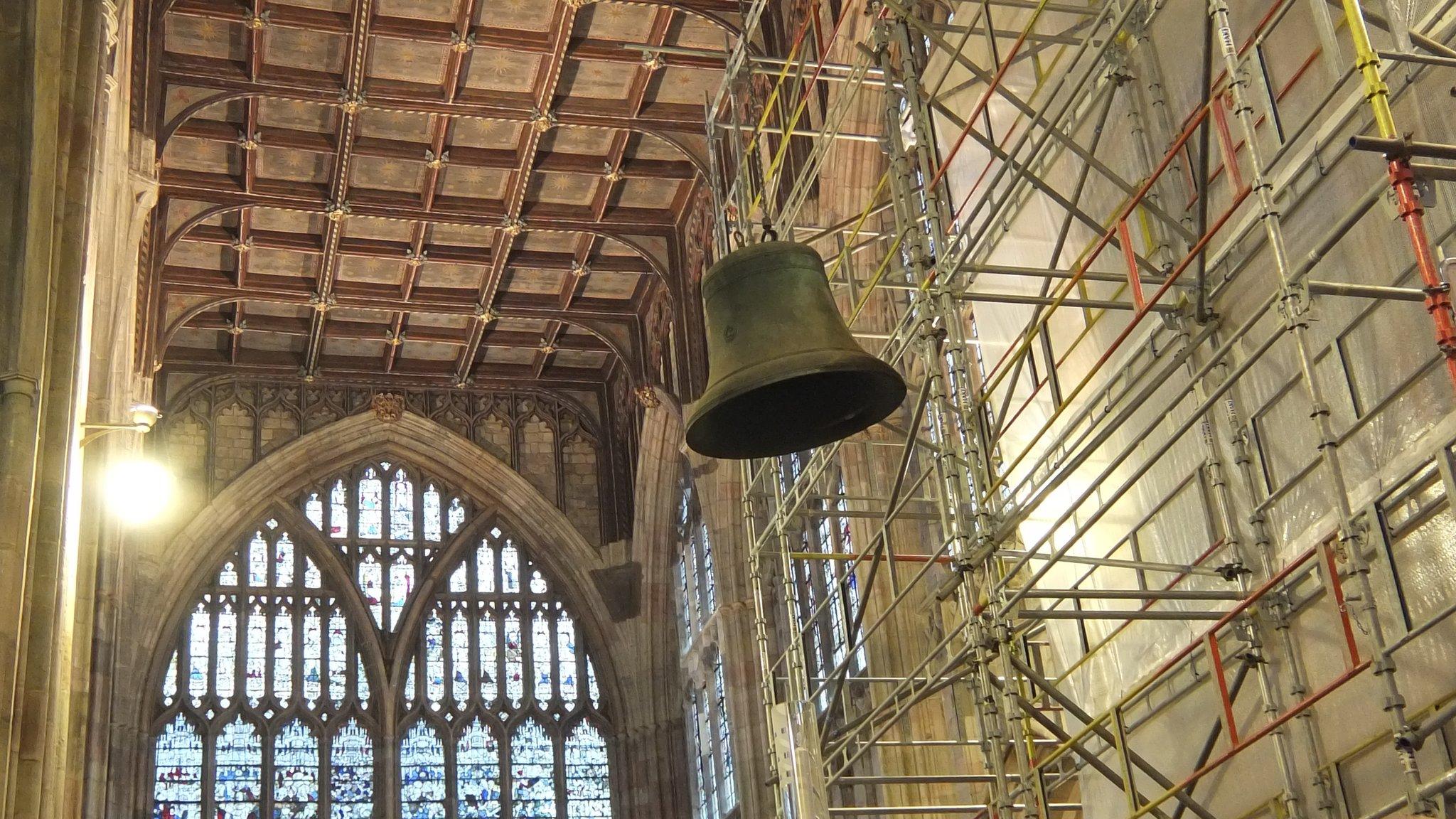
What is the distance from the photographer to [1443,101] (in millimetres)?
6770

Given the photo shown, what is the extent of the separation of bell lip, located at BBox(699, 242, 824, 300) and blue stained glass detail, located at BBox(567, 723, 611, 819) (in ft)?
55.3

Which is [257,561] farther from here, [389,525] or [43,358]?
Result: [43,358]

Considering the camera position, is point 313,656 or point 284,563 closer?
point 313,656

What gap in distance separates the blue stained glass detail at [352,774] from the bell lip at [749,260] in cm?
1666

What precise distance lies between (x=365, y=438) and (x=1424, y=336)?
19.0 metres

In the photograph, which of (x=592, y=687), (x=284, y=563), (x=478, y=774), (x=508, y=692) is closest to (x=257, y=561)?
(x=284, y=563)

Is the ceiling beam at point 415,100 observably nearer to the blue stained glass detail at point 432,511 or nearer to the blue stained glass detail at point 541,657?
the blue stained glass detail at point 432,511

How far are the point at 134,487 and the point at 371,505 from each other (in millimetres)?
10891

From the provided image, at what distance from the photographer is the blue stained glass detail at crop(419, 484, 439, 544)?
24.2 meters

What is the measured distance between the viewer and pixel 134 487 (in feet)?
43.6

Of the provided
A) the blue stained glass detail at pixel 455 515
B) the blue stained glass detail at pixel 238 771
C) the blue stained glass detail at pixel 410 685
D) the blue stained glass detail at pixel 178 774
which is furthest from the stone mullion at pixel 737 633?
the blue stained glass detail at pixel 178 774

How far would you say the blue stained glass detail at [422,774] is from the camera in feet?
73.8

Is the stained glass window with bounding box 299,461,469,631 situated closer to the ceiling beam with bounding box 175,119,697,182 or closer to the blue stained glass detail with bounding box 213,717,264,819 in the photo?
the blue stained glass detail with bounding box 213,717,264,819

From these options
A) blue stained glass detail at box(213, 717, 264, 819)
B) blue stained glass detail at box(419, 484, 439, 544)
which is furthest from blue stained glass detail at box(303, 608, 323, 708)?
blue stained glass detail at box(419, 484, 439, 544)
